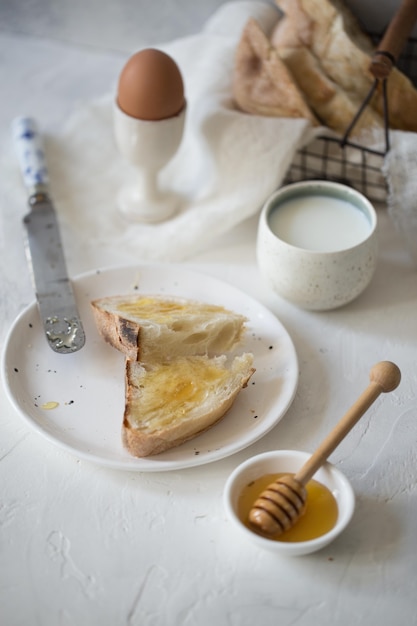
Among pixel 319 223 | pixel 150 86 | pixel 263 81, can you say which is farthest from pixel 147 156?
pixel 319 223

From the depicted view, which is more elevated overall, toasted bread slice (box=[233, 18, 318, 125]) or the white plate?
toasted bread slice (box=[233, 18, 318, 125])

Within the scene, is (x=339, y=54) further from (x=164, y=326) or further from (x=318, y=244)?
Answer: (x=164, y=326)

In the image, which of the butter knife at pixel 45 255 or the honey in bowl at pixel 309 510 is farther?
the butter knife at pixel 45 255

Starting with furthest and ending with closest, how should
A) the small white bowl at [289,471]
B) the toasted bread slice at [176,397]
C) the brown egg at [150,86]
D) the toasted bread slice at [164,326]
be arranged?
1. the brown egg at [150,86]
2. the toasted bread slice at [164,326]
3. the toasted bread slice at [176,397]
4. the small white bowl at [289,471]

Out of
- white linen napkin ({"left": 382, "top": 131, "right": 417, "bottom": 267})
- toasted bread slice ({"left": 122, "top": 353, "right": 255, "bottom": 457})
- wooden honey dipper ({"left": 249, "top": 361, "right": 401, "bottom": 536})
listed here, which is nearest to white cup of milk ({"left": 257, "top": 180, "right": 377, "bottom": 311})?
white linen napkin ({"left": 382, "top": 131, "right": 417, "bottom": 267})

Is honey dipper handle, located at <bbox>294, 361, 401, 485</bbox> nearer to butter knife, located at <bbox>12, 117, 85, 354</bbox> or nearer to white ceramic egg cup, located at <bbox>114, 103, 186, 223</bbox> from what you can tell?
butter knife, located at <bbox>12, 117, 85, 354</bbox>

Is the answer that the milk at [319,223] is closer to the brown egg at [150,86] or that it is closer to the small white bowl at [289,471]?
the brown egg at [150,86]

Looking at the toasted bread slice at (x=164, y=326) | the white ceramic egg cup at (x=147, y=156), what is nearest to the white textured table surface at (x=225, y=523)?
the toasted bread slice at (x=164, y=326)
